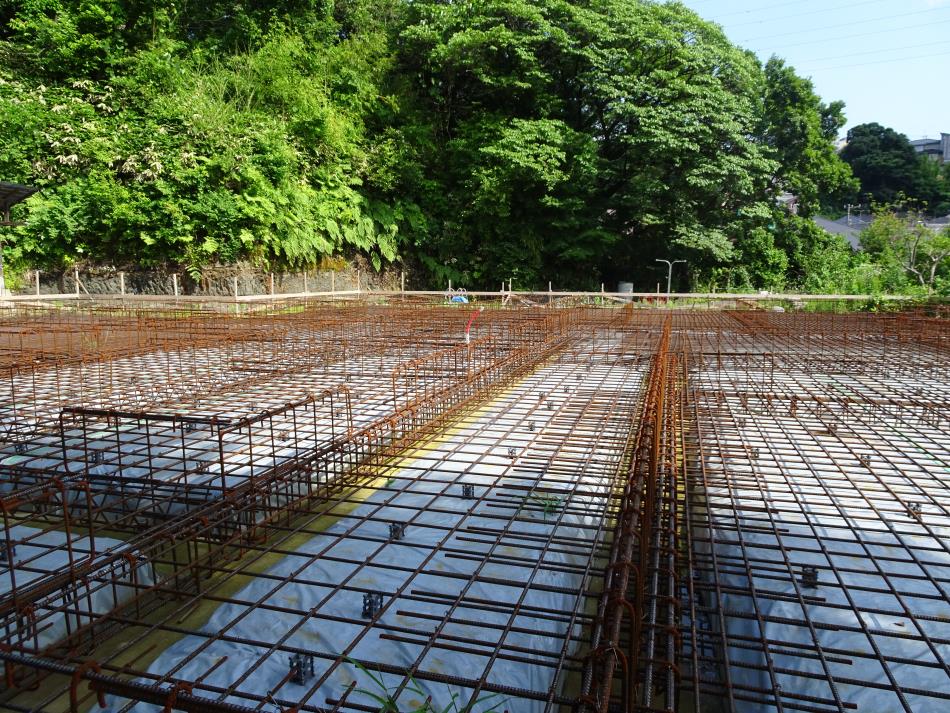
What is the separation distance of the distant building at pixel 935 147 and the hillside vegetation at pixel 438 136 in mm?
50757

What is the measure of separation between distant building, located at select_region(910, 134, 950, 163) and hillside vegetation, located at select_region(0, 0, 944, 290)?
50757 millimetres

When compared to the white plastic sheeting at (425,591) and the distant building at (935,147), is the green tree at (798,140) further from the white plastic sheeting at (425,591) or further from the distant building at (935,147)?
the distant building at (935,147)

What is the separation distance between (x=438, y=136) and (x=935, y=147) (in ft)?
218

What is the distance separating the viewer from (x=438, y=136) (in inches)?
861

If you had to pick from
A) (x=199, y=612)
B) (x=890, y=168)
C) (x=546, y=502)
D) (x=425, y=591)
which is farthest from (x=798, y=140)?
(x=890, y=168)

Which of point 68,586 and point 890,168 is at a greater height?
point 890,168

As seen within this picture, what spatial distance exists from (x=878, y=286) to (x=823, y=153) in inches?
340

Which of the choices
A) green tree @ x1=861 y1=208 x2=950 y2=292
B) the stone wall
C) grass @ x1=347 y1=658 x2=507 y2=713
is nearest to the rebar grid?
grass @ x1=347 y1=658 x2=507 y2=713

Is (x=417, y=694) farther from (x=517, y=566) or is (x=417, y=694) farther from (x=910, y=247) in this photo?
(x=910, y=247)

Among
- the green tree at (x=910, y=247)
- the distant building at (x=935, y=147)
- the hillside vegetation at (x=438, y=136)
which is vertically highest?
the distant building at (x=935, y=147)

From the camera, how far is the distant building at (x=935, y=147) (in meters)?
62.7

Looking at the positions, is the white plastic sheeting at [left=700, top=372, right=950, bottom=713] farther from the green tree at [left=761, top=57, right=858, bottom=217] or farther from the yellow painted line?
the green tree at [left=761, top=57, right=858, bottom=217]

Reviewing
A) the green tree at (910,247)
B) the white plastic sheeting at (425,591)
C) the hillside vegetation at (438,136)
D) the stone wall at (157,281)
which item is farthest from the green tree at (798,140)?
the white plastic sheeting at (425,591)

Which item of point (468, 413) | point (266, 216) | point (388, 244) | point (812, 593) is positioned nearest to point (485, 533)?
point (812, 593)
